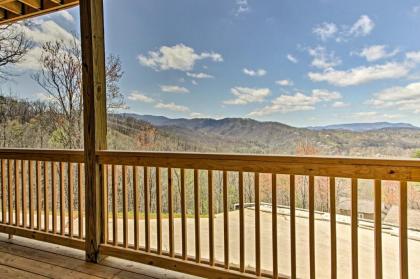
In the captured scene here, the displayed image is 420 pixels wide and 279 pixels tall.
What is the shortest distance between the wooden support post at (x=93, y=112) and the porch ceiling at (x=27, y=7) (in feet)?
1.71

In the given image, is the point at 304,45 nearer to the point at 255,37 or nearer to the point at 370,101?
the point at 255,37

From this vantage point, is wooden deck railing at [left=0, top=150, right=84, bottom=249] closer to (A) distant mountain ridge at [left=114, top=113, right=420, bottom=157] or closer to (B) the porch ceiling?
(A) distant mountain ridge at [left=114, top=113, right=420, bottom=157]

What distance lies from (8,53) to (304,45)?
412 centimetres

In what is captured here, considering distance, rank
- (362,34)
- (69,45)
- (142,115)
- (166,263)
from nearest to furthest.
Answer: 1. (166,263)
2. (362,34)
3. (142,115)
4. (69,45)

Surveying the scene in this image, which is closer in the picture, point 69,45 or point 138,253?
point 138,253

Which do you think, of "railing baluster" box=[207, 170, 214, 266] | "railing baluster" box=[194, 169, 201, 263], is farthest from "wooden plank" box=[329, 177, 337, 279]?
"railing baluster" box=[194, 169, 201, 263]

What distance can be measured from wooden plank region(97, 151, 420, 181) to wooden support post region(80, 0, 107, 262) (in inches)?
8.1

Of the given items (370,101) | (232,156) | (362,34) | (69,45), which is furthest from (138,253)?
(69,45)

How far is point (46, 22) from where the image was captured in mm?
4082

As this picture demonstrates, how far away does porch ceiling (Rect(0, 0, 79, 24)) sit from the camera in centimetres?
282

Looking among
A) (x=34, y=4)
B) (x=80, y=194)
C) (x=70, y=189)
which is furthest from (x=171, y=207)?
(x=34, y=4)

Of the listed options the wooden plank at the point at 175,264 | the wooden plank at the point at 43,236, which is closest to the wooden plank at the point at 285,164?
the wooden plank at the point at 175,264

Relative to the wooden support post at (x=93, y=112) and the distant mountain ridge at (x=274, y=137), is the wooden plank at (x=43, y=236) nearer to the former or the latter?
the wooden support post at (x=93, y=112)

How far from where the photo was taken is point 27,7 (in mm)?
3096
